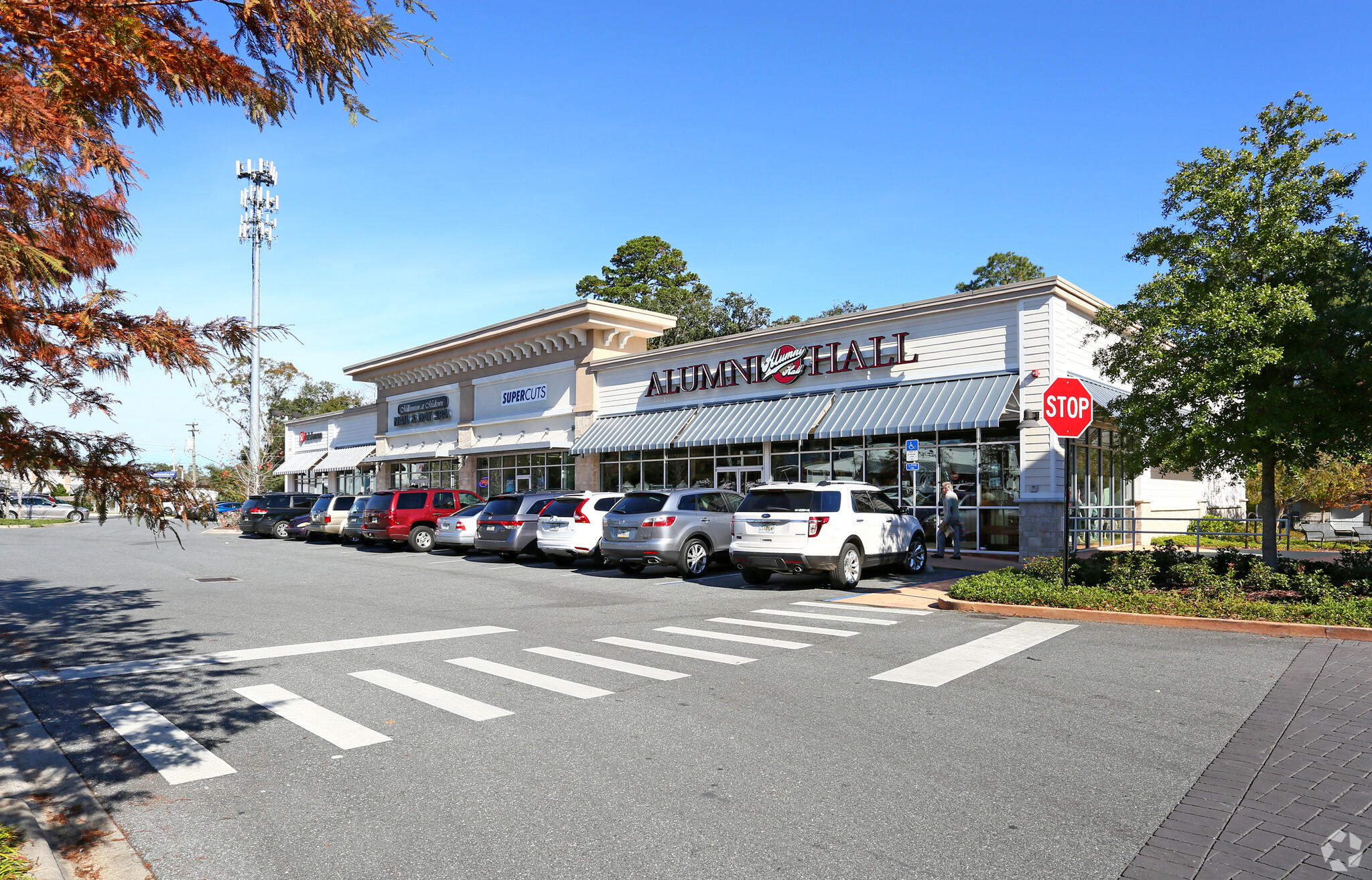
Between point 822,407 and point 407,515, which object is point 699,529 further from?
point 407,515

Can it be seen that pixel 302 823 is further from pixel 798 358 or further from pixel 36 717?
pixel 798 358

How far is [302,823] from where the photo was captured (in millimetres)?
4559

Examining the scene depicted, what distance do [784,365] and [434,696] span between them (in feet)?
60.0

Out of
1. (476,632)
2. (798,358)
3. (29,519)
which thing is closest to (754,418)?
(798,358)

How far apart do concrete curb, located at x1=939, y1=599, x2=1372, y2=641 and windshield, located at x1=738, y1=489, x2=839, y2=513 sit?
2.73 m

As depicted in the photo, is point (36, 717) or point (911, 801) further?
point (36, 717)

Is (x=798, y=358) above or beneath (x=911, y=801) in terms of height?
above

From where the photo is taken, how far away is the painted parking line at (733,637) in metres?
9.62

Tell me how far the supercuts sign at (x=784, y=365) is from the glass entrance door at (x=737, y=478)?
8.09 ft

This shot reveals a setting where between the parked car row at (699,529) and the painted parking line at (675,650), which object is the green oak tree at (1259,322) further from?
the painted parking line at (675,650)

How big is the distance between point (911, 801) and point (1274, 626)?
717 centimetres

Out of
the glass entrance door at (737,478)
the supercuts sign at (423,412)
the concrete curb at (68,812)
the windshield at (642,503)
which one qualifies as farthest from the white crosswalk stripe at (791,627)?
the supercuts sign at (423,412)

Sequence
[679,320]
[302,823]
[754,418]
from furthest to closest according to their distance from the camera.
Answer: [679,320] < [754,418] < [302,823]

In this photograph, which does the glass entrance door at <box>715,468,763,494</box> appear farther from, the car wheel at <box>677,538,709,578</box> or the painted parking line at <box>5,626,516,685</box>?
the painted parking line at <box>5,626,516,685</box>
